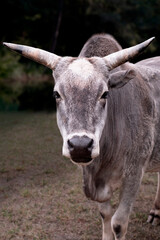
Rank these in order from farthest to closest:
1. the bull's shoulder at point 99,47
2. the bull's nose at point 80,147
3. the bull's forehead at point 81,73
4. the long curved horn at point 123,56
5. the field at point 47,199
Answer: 1. the field at point 47,199
2. the bull's shoulder at point 99,47
3. the long curved horn at point 123,56
4. the bull's forehead at point 81,73
5. the bull's nose at point 80,147

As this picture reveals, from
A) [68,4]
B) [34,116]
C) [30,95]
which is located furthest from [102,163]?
[68,4]

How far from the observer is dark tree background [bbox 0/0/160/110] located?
106ft

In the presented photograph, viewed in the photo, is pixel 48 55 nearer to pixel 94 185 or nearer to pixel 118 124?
pixel 118 124

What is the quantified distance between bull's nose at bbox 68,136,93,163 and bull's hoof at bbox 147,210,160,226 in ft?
8.51

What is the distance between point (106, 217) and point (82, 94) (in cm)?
188

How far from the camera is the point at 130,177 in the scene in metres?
4.17

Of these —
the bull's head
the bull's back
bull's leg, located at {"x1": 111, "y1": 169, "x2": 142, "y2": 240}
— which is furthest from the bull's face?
the bull's back

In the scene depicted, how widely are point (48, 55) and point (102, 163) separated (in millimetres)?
1296

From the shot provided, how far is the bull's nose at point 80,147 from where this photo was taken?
3109 mm

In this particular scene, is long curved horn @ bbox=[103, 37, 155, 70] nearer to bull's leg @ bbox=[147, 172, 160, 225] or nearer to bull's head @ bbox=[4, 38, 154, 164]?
bull's head @ bbox=[4, 38, 154, 164]

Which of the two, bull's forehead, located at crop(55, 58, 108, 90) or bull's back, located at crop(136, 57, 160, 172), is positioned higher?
bull's forehead, located at crop(55, 58, 108, 90)

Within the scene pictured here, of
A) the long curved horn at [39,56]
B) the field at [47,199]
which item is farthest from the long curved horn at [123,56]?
the field at [47,199]

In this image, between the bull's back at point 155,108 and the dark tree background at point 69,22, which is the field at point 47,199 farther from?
the dark tree background at point 69,22

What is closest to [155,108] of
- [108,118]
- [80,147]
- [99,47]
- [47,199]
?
[108,118]
